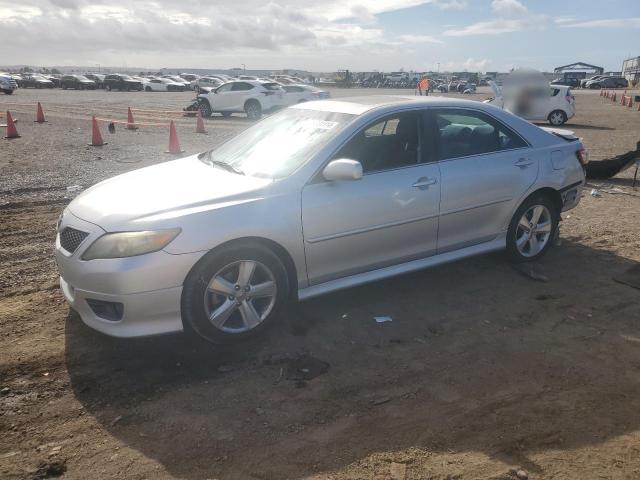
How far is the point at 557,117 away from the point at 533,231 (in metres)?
17.3

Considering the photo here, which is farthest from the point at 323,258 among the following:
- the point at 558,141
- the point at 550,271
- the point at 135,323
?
the point at 558,141

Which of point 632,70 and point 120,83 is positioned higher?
point 632,70

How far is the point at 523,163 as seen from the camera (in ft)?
16.7

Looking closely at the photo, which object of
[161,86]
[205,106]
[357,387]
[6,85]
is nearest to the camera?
[357,387]

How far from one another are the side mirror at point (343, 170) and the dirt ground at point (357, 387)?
3.85 ft

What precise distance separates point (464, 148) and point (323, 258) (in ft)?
5.89

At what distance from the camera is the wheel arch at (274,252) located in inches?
140

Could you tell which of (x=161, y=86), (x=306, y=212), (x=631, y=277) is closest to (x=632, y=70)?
(x=161, y=86)

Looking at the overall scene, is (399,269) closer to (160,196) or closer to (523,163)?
(523,163)

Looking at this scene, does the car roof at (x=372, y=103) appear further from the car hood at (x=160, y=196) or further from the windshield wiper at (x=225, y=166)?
the car hood at (x=160, y=196)

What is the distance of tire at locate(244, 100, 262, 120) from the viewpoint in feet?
73.3

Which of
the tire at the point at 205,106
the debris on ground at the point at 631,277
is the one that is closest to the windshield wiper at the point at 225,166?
the debris on ground at the point at 631,277

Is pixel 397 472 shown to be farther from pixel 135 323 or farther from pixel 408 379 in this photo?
pixel 135 323

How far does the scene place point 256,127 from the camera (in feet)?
16.7
